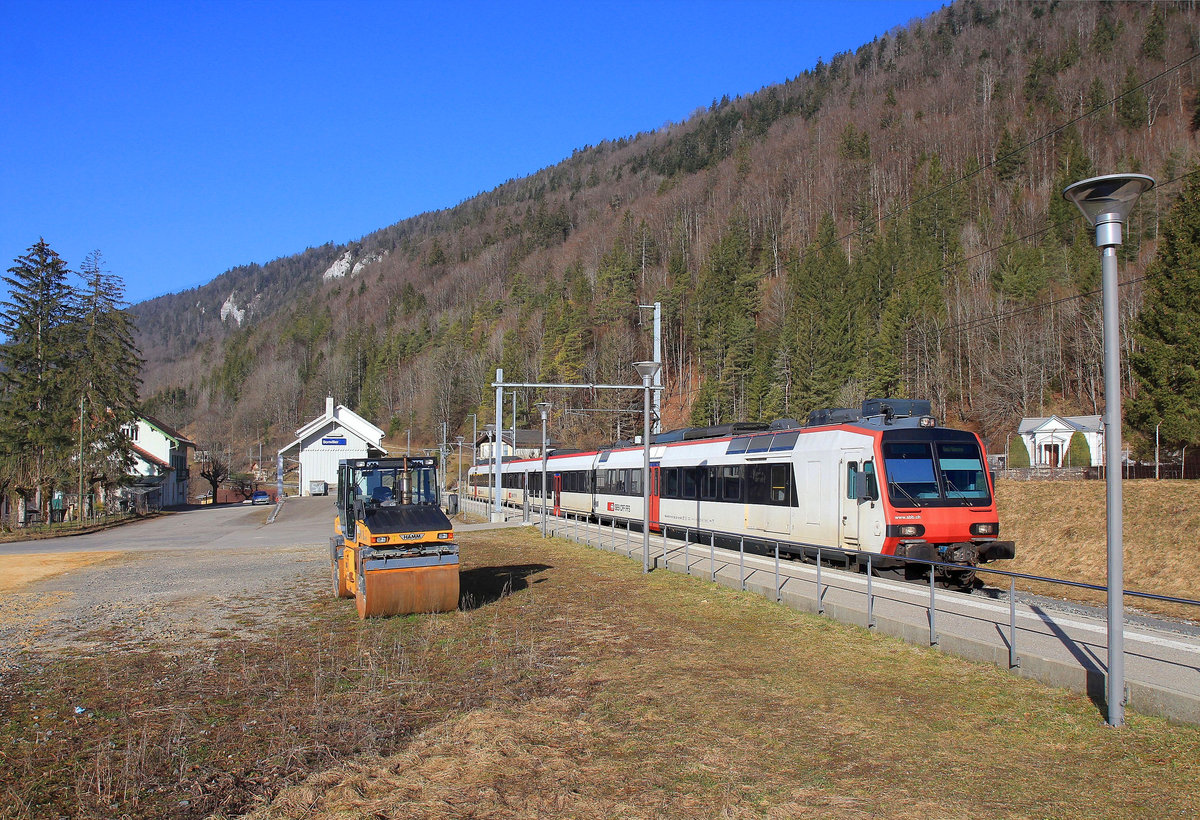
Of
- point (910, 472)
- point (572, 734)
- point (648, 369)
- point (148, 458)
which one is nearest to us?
point (572, 734)

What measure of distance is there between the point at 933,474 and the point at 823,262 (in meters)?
64.6

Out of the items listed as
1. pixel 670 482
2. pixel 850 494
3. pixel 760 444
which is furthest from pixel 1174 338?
pixel 850 494

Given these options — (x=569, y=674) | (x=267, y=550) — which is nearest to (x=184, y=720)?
(x=569, y=674)

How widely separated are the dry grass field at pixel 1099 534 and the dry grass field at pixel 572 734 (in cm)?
1073

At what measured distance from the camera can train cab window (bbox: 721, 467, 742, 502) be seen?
21312 millimetres

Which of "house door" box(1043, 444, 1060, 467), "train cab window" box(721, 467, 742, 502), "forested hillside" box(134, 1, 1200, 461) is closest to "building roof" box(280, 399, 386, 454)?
"forested hillside" box(134, 1, 1200, 461)

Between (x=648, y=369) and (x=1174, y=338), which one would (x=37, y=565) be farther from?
(x=1174, y=338)

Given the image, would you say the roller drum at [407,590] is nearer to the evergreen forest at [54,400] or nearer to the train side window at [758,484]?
the train side window at [758,484]

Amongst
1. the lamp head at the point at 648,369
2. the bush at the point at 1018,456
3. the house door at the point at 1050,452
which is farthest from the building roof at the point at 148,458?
the house door at the point at 1050,452

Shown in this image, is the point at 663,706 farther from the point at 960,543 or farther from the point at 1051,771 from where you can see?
the point at 960,543

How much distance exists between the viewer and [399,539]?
12.5 m

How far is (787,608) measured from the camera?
12.4 metres

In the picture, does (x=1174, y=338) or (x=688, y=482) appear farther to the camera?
(x=1174, y=338)

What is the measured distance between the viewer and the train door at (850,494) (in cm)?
1603
